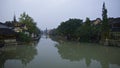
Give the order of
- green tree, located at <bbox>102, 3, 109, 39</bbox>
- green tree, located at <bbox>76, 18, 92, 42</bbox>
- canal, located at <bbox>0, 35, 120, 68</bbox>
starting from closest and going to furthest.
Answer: canal, located at <bbox>0, 35, 120, 68</bbox>
green tree, located at <bbox>102, 3, 109, 39</bbox>
green tree, located at <bbox>76, 18, 92, 42</bbox>

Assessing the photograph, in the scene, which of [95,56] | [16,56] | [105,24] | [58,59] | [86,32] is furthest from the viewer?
[86,32]

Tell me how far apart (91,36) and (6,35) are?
20.2 metres

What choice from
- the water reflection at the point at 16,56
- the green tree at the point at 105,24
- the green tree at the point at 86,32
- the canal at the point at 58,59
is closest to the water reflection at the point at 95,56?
the canal at the point at 58,59

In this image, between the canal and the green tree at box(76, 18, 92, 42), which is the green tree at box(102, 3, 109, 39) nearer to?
the green tree at box(76, 18, 92, 42)

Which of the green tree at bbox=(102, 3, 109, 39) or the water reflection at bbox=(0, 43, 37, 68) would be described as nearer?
the water reflection at bbox=(0, 43, 37, 68)

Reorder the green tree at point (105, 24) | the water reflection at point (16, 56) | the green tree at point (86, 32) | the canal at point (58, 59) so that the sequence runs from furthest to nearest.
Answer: the green tree at point (86, 32)
the green tree at point (105, 24)
the water reflection at point (16, 56)
the canal at point (58, 59)

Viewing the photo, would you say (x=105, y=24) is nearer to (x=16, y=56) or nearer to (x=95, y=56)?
(x=95, y=56)

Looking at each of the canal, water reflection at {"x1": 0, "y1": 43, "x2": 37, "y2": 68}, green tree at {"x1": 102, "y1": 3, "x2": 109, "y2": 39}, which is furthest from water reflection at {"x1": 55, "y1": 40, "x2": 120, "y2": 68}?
green tree at {"x1": 102, "y1": 3, "x2": 109, "y2": 39}

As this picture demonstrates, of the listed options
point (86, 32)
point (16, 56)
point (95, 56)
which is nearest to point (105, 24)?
point (86, 32)

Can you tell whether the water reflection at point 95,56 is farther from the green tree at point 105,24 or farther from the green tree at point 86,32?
the green tree at point 86,32

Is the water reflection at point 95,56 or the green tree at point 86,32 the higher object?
the green tree at point 86,32

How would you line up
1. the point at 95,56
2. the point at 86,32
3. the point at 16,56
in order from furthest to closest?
the point at 86,32
the point at 95,56
the point at 16,56

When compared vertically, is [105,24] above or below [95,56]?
above

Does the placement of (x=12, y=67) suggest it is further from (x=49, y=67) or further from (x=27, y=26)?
(x=27, y=26)
